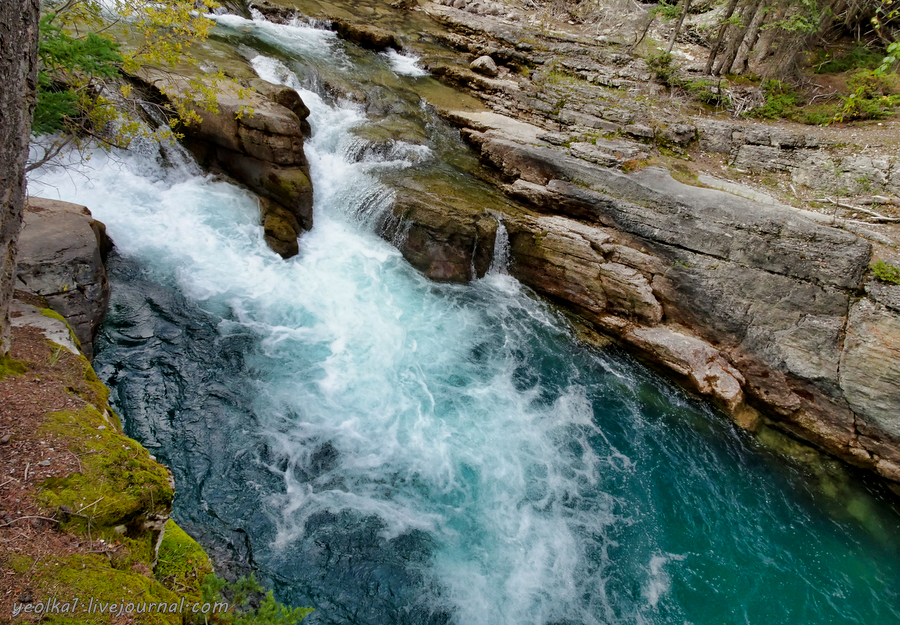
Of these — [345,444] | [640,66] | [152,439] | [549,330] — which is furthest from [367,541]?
[640,66]

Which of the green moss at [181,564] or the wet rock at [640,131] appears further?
the wet rock at [640,131]

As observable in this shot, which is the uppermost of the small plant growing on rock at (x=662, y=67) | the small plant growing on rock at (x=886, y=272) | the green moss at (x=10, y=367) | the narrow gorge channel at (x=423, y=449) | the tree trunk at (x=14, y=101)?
the small plant growing on rock at (x=662, y=67)

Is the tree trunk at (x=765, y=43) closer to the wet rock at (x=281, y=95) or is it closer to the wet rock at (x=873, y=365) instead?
the wet rock at (x=873, y=365)

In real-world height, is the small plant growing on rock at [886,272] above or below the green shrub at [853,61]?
below

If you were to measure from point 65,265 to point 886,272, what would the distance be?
1585cm

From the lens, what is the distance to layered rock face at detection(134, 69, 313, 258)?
1056 cm

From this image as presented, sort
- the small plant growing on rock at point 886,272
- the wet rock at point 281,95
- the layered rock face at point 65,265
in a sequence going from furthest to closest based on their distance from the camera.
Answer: the wet rock at point 281,95 → the small plant growing on rock at point 886,272 → the layered rock face at point 65,265

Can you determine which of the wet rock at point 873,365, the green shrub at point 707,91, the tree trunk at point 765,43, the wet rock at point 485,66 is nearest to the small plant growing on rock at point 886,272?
the wet rock at point 873,365

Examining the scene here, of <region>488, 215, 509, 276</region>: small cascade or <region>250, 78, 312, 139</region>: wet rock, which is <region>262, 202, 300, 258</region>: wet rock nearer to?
<region>250, 78, 312, 139</region>: wet rock

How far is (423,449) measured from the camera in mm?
7938

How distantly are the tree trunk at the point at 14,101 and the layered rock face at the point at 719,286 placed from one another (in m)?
8.66

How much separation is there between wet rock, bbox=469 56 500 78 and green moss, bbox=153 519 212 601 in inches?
787

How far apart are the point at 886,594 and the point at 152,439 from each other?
12.7 metres

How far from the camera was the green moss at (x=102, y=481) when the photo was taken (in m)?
3.14
